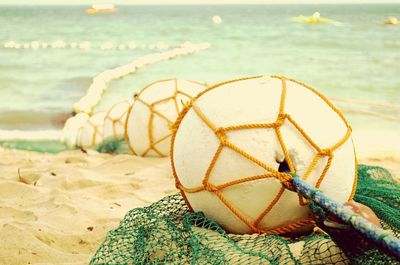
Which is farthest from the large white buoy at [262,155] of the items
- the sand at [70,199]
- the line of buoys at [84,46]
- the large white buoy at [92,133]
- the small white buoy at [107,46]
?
the small white buoy at [107,46]

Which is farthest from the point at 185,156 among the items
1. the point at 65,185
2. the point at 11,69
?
the point at 11,69

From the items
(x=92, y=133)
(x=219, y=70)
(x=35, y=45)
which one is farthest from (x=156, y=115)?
(x=35, y=45)

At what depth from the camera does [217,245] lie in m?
1.94

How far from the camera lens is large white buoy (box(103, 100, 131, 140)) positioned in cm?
594

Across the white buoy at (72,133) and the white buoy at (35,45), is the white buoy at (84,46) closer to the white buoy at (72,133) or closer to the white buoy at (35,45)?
the white buoy at (35,45)

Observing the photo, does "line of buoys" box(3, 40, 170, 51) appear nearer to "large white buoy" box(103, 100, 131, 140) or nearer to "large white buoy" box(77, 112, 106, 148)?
"large white buoy" box(77, 112, 106, 148)

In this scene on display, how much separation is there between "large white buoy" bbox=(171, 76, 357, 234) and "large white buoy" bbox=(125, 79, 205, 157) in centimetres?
254

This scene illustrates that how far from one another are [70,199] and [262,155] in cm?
181

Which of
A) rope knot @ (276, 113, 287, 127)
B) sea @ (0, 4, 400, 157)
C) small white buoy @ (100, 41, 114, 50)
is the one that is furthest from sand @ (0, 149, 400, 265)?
small white buoy @ (100, 41, 114, 50)

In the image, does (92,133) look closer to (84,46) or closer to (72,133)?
(72,133)

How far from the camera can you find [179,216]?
232cm

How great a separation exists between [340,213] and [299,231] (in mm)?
455

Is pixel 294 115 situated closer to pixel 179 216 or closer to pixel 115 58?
pixel 179 216

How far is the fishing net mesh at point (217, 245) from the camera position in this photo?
177 centimetres
